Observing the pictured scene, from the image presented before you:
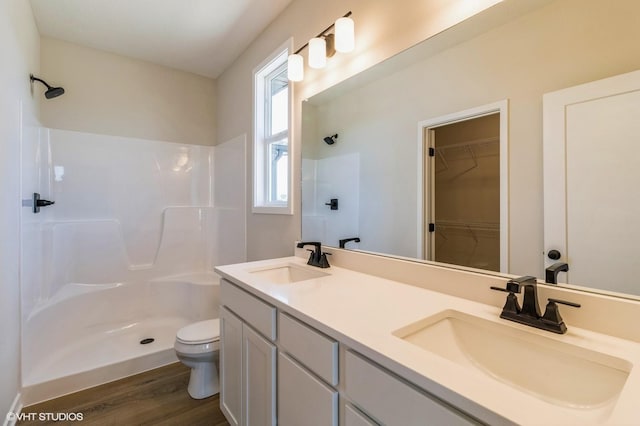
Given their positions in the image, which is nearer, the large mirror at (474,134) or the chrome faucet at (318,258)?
the large mirror at (474,134)

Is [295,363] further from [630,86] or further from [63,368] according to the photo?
[63,368]

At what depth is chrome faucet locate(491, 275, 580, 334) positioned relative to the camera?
78 cm

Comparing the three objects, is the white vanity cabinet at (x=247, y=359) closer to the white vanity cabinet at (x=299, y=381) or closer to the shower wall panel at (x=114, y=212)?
the white vanity cabinet at (x=299, y=381)

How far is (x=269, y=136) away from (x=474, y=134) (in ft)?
5.52

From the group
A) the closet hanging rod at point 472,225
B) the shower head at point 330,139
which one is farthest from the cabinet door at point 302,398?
the shower head at point 330,139

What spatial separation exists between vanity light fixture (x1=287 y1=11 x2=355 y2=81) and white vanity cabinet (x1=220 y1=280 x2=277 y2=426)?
1.31 m

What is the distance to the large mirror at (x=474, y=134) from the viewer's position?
2.81 ft

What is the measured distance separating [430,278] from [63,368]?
249cm

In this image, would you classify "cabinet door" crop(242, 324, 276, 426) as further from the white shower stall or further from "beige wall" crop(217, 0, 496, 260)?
the white shower stall

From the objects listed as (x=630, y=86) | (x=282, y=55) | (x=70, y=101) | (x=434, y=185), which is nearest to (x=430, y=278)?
(x=434, y=185)

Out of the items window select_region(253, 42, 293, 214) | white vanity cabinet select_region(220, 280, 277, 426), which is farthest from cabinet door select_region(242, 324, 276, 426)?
window select_region(253, 42, 293, 214)

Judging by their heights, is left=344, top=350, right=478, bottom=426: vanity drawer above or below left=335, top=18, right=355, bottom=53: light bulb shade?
below

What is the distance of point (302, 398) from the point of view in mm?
936

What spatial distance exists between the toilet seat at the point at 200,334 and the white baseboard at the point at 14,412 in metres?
0.86
